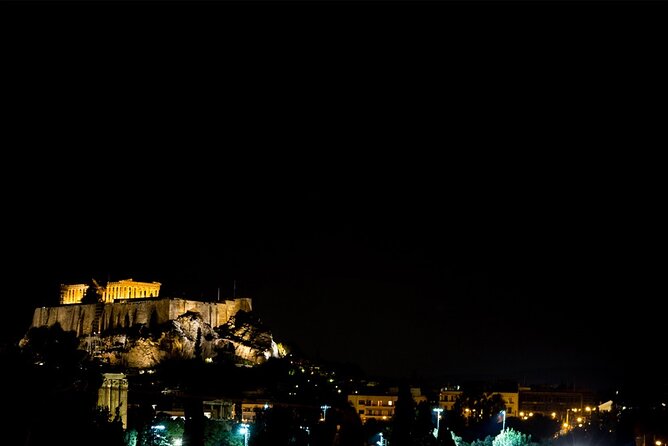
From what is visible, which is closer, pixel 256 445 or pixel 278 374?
pixel 256 445

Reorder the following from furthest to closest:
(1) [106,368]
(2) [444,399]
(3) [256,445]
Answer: (2) [444,399]
(1) [106,368]
(3) [256,445]

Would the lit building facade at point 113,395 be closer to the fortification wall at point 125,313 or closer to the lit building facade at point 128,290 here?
the fortification wall at point 125,313

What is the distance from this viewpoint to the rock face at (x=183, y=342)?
86.6m

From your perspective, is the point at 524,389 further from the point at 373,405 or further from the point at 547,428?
the point at 547,428

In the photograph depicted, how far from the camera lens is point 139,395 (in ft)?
225

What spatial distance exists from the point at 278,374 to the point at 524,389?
120ft

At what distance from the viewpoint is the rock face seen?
86.6 meters

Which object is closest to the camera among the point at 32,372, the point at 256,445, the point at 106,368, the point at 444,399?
the point at 32,372

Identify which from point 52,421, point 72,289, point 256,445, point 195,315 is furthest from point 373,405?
point 52,421

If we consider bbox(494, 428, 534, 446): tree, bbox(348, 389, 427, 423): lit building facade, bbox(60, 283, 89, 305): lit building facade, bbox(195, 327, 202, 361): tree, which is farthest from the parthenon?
bbox(494, 428, 534, 446): tree

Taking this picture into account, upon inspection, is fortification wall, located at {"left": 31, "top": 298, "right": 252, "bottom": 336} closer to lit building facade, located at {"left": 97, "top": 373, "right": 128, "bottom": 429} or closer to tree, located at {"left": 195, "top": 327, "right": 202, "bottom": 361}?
tree, located at {"left": 195, "top": 327, "right": 202, "bottom": 361}

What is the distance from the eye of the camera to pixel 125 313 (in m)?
91.6

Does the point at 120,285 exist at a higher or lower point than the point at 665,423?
higher

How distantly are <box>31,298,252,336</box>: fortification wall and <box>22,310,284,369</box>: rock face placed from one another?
748 millimetres
